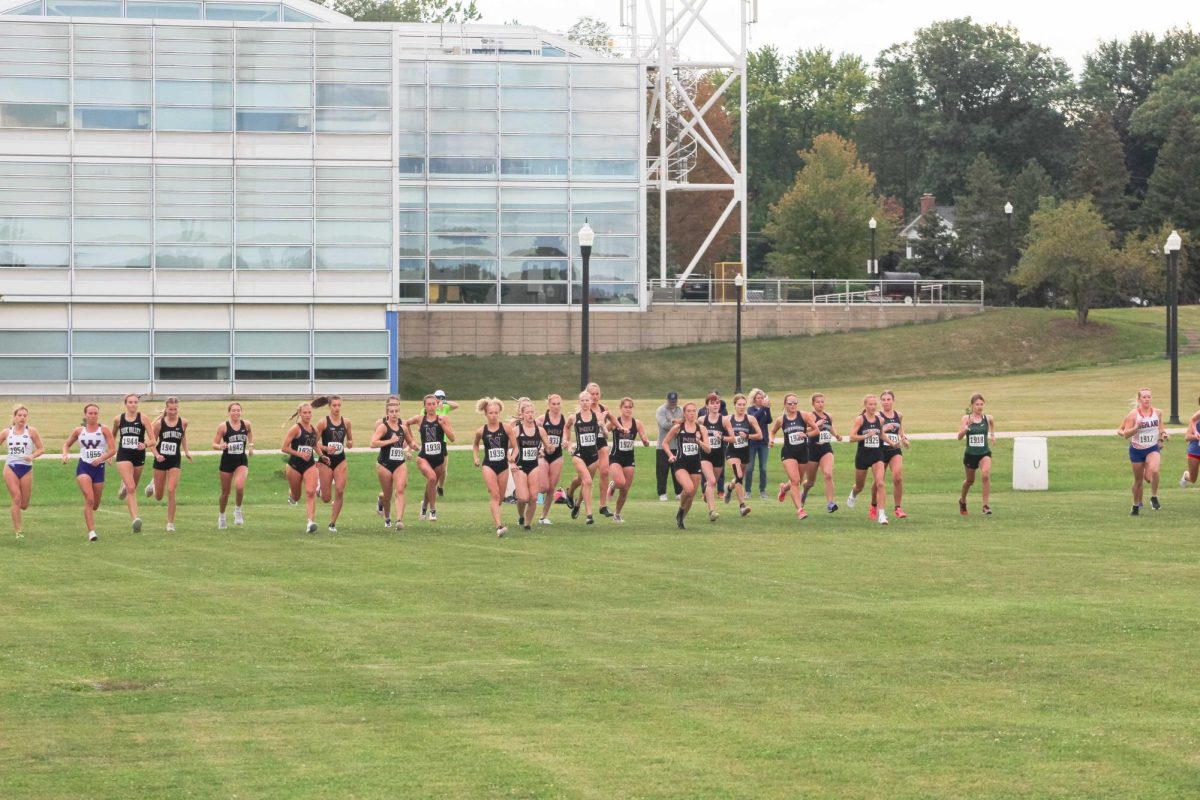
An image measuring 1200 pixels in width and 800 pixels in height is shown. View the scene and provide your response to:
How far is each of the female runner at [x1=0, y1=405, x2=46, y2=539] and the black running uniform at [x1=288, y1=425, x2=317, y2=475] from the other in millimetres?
3214

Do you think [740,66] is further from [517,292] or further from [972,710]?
[972,710]

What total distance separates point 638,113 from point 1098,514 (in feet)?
156

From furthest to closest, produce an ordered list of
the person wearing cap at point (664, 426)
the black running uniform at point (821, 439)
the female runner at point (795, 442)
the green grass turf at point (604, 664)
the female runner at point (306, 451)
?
1. the person wearing cap at point (664, 426)
2. the black running uniform at point (821, 439)
3. the female runner at point (795, 442)
4. the female runner at point (306, 451)
5. the green grass turf at point (604, 664)

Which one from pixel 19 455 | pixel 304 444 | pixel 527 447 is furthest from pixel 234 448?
pixel 527 447

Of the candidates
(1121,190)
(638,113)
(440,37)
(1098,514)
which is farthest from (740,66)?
(1098,514)

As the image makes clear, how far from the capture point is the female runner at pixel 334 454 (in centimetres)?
2430

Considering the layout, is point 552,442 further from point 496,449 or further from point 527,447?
point 496,449

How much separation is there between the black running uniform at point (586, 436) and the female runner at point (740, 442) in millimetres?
2742

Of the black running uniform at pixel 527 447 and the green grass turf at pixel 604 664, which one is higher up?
the black running uniform at pixel 527 447

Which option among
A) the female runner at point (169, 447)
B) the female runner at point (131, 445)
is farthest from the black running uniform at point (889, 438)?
the female runner at point (131, 445)

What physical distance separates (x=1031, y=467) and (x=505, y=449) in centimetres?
1292

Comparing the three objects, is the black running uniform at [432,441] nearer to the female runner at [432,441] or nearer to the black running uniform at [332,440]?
the female runner at [432,441]

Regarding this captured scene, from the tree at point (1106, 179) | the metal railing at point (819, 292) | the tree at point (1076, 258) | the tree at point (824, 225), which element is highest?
the tree at point (1106, 179)

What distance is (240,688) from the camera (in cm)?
1306
